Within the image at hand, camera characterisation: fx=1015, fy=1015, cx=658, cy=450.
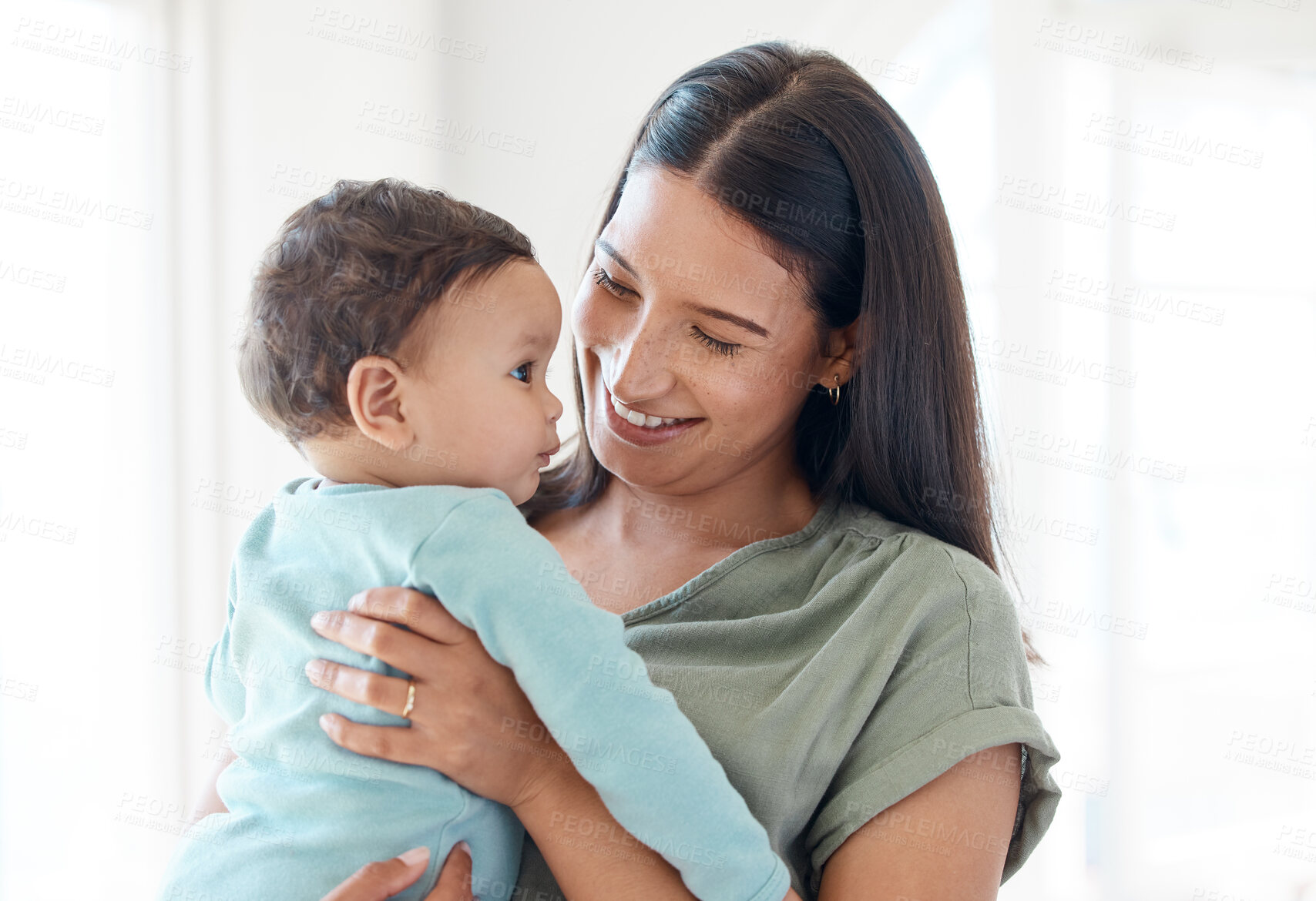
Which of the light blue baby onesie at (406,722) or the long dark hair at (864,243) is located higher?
the long dark hair at (864,243)

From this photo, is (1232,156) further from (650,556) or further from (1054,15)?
(650,556)

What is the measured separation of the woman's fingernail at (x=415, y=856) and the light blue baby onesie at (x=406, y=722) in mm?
11

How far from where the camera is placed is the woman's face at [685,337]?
4.11 ft

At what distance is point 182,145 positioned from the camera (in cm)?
241

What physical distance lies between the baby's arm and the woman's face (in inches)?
15.7

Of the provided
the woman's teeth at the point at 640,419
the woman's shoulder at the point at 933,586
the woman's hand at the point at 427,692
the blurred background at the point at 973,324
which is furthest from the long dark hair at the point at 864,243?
the blurred background at the point at 973,324

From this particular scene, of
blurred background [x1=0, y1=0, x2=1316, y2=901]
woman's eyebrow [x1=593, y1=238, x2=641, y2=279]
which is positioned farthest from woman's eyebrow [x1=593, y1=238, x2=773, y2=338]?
blurred background [x1=0, y1=0, x2=1316, y2=901]

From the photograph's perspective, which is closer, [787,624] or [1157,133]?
[787,624]

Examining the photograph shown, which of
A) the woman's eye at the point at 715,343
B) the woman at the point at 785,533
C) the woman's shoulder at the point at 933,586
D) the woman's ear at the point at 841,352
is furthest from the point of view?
the woman's ear at the point at 841,352

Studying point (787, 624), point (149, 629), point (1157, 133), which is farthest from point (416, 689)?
point (1157, 133)

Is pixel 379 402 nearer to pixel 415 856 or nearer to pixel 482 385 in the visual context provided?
pixel 482 385

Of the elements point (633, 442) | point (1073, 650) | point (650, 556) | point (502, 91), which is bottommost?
point (1073, 650)

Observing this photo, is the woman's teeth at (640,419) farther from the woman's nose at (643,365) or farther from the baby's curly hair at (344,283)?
the baby's curly hair at (344,283)

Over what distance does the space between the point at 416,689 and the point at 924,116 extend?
255 cm
